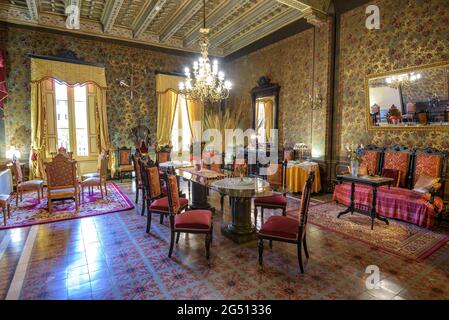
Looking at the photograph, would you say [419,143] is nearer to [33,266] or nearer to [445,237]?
[445,237]

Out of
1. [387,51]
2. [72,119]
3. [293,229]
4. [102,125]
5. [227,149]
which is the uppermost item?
[387,51]

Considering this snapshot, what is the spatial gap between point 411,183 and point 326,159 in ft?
5.75

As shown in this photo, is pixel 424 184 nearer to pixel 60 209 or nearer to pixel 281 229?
pixel 281 229

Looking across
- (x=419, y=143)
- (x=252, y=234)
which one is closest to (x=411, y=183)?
(x=419, y=143)

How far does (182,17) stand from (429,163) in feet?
19.4

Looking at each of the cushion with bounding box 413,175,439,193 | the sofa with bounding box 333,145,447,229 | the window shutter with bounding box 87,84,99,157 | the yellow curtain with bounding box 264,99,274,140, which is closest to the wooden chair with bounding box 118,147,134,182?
the window shutter with bounding box 87,84,99,157

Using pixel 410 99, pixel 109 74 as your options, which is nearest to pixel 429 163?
pixel 410 99

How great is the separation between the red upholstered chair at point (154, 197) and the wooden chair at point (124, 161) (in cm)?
374

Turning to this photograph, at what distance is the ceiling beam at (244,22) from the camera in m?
5.99

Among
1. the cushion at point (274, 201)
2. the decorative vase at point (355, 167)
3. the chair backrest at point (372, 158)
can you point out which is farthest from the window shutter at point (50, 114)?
the chair backrest at point (372, 158)

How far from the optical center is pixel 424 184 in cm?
430

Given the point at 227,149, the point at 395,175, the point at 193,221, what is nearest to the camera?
the point at 193,221

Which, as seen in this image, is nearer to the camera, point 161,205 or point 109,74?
point 161,205

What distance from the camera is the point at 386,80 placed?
5.00 meters
